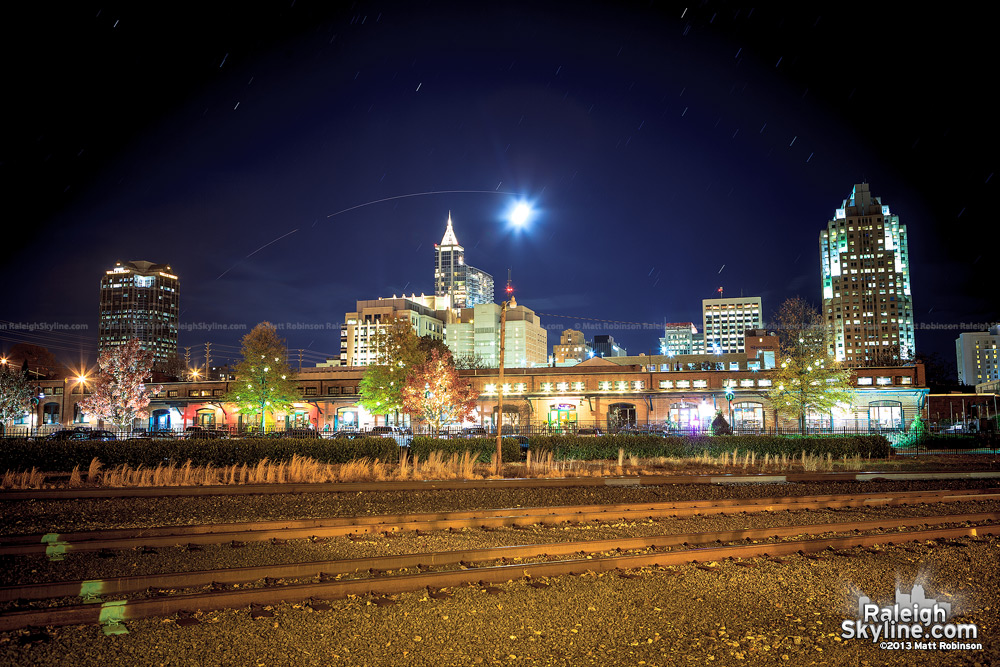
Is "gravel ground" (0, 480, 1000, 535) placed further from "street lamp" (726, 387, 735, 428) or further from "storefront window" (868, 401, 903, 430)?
"storefront window" (868, 401, 903, 430)

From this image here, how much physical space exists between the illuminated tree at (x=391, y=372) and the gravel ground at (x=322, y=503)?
36.8m

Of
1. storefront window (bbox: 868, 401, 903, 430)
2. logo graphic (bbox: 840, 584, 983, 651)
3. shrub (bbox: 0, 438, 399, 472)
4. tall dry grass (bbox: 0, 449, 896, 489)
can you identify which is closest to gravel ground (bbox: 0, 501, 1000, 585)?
logo graphic (bbox: 840, 584, 983, 651)

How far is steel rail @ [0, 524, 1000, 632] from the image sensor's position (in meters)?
6.66

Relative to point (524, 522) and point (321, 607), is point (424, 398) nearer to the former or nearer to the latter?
point (524, 522)

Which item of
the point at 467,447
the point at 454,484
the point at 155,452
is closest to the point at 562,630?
the point at 454,484

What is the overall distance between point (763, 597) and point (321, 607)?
5.32 m

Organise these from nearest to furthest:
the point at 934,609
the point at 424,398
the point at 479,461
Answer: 1. the point at 934,609
2. the point at 479,461
3. the point at 424,398

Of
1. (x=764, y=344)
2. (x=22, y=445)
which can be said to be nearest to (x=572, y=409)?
(x=22, y=445)

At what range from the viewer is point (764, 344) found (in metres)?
156

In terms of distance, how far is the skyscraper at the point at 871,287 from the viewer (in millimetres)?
192500

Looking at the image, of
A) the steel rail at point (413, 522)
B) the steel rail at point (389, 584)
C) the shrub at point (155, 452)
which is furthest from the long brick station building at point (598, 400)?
the steel rail at point (389, 584)

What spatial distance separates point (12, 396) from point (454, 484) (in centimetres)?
5742

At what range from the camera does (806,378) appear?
141 feet

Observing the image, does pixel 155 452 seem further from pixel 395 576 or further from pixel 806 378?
pixel 806 378
